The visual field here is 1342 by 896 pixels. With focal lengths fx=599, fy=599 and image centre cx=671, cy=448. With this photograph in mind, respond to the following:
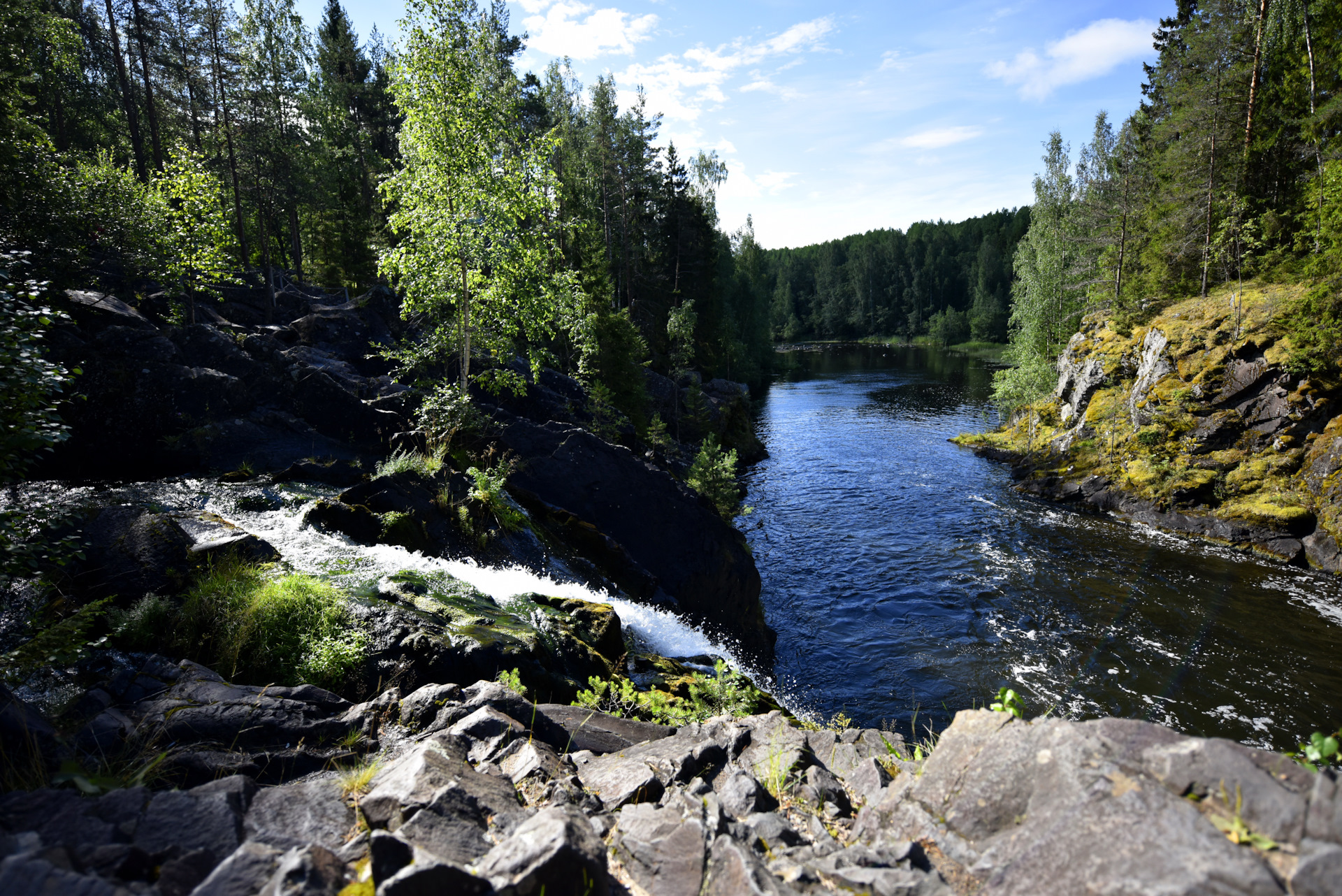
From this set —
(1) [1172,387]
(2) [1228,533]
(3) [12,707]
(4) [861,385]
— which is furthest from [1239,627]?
(4) [861,385]

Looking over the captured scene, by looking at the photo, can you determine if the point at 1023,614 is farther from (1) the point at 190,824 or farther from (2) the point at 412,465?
(1) the point at 190,824

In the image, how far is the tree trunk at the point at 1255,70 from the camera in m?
29.4

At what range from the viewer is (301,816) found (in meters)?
3.99

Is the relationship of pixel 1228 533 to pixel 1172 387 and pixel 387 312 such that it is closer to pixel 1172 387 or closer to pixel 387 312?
pixel 1172 387

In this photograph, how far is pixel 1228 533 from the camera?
22.2m

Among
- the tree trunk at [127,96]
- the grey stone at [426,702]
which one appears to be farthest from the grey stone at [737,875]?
the tree trunk at [127,96]

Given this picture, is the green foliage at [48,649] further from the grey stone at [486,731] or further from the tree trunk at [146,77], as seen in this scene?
the tree trunk at [146,77]

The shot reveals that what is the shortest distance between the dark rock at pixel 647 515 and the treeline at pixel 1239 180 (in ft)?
78.6

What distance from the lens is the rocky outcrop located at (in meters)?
2.74

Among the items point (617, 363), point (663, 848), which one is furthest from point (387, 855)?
point (617, 363)

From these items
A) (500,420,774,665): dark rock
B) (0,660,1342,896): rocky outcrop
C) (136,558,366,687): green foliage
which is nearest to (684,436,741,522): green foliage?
(500,420,774,665): dark rock

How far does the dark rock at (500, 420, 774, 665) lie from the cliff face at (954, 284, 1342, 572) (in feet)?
63.1

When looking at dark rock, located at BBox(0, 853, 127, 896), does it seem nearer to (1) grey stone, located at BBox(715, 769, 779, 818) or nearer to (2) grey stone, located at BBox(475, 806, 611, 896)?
(2) grey stone, located at BBox(475, 806, 611, 896)

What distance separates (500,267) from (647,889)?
14.8 m
